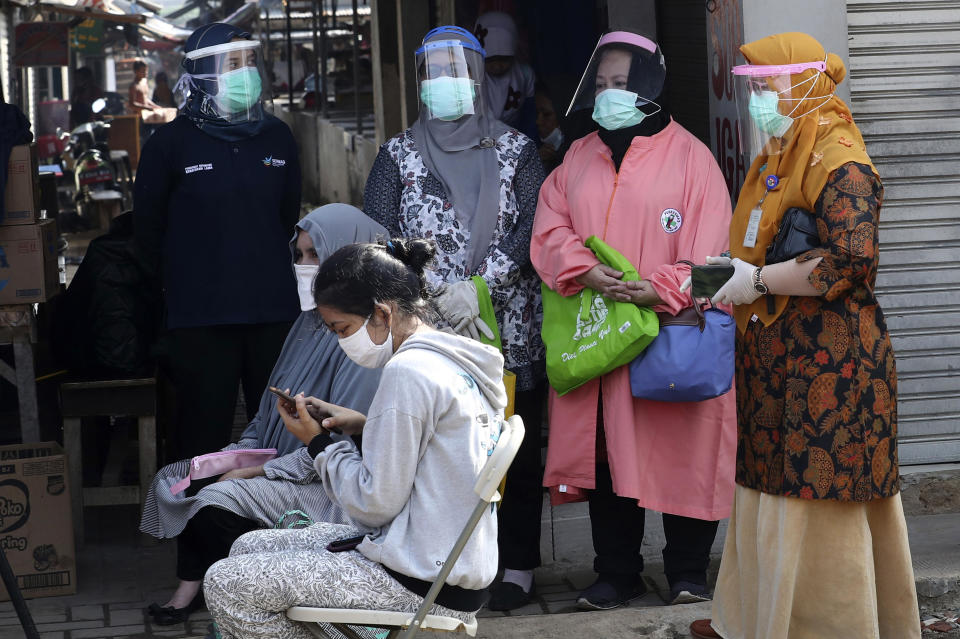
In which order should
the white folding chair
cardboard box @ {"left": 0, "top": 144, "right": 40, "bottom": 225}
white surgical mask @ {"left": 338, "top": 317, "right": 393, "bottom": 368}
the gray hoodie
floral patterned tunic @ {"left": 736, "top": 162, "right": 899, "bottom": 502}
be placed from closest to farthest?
the white folding chair, the gray hoodie, white surgical mask @ {"left": 338, "top": 317, "right": 393, "bottom": 368}, floral patterned tunic @ {"left": 736, "top": 162, "right": 899, "bottom": 502}, cardboard box @ {"left": 0, "top": 144, "right": 40, "bottom": 225}

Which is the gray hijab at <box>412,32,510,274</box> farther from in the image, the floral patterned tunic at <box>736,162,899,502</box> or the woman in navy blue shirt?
the floral patterned tunic at <box>736,162,899,502</box>

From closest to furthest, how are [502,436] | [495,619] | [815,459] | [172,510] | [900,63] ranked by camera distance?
1. [502,436]
2. [815,459]
3. [172,510]
4. [495,619]
5. [900,63]

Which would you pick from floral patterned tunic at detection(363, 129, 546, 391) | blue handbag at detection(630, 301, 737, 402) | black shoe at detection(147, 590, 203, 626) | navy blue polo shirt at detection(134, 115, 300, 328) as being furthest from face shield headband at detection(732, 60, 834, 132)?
black shoe at detection(147, 590, 203, 626)

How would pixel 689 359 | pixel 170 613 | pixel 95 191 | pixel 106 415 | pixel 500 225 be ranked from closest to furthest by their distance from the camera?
pixel 689 359, pixel 170 613, pixel 500 225, pixel 106 415, pixel 95 191

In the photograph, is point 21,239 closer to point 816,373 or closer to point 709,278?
point 709,278

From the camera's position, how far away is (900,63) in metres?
4.79

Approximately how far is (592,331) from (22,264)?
7.62ft

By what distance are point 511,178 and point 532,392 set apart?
0.76 m

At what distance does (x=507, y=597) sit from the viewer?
4266 millimetres

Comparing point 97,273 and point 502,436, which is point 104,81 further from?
point 502,436

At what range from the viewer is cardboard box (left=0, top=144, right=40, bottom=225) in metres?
4.77

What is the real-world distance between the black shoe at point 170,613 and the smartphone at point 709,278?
78.7 inches

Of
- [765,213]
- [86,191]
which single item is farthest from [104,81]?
[765,213]

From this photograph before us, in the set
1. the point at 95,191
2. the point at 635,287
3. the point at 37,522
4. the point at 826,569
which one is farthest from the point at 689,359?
the point at 95,191
